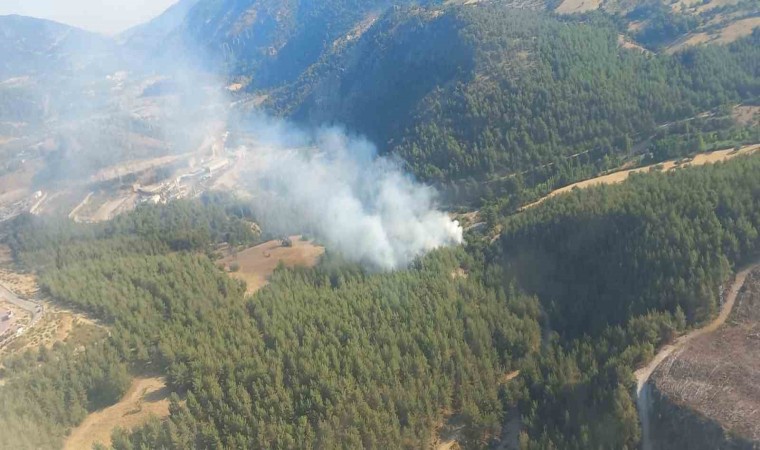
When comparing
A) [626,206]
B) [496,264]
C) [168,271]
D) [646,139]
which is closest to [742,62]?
[646,139]

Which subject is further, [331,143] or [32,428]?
[331,143]

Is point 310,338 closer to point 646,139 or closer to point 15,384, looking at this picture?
point 15,384

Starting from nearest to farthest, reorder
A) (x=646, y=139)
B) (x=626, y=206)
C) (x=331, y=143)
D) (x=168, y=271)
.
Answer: (x=626, y=206)
(x=168, y=271)
(x=646, y=139)
(x=331, y=143)

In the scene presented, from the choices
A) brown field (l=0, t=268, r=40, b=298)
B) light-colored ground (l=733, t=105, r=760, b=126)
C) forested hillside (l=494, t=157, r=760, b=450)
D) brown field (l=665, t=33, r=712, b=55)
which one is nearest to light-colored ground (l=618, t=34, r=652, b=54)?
brown field (l=665, t=33, r=712, b=55)

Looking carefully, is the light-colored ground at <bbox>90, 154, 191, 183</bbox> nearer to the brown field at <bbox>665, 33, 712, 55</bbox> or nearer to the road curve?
the brown field at <bbox>665, 33, 712, 55</bbox>

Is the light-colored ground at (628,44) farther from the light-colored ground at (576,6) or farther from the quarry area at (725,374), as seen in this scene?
the quarry area at (725,374)

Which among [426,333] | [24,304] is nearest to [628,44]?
[426,333]
